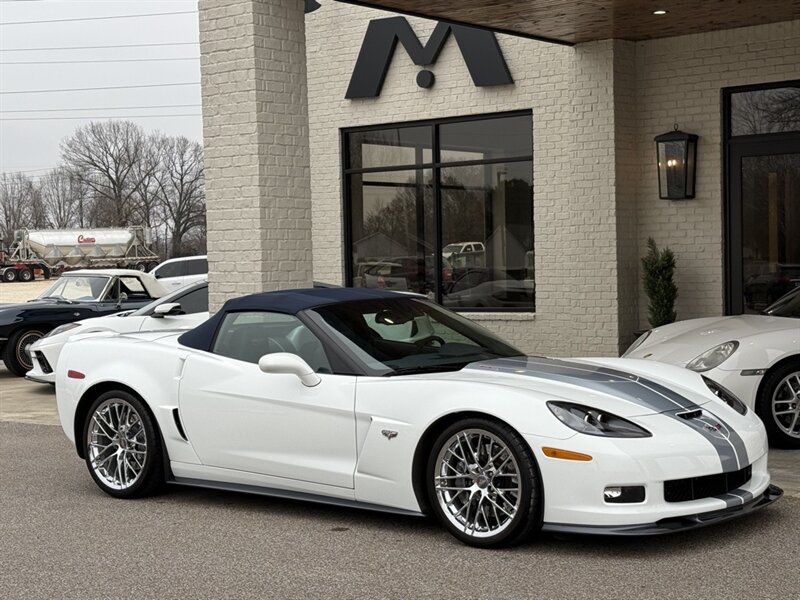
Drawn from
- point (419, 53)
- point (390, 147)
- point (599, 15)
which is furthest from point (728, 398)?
point (390, 147)

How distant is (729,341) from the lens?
867 cm

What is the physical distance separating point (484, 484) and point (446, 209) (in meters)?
9.64

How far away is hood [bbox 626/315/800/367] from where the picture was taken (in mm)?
8727

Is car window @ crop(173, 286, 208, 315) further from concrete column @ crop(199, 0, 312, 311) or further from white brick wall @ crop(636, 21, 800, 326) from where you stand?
white brick wall @ crop(636, 21, 800, 326)

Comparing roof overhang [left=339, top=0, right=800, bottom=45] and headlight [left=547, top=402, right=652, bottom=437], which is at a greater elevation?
roof overhang [left=339, top=0, right=800, bottom=45]

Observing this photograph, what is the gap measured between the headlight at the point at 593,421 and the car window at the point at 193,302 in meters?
8.53

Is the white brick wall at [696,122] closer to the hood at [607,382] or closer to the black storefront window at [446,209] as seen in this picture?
the black storefront window at [446,209]

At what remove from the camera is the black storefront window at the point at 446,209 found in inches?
577

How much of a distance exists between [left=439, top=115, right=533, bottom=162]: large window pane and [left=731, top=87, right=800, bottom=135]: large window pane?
2.54m

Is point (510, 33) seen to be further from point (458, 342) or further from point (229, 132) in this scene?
point (458, 342)

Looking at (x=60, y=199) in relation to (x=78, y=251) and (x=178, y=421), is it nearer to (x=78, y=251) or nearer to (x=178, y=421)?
(x=78, y=251)

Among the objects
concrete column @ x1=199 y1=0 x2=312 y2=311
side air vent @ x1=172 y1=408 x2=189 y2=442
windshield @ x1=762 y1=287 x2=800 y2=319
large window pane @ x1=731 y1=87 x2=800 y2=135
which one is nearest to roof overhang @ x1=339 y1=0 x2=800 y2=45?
large window pane @ x1=731 y1=87 x2=800 y2=135

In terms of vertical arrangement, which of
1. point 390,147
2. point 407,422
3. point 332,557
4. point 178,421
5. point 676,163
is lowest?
point 332,557

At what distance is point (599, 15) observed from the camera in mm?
12312
